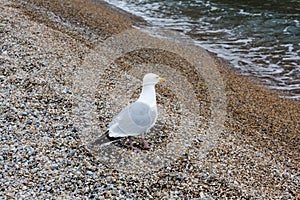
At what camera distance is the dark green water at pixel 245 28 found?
40.7ft

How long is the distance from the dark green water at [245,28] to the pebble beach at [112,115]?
1.51 meters

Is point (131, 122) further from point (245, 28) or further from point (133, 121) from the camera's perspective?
point (245, 28)

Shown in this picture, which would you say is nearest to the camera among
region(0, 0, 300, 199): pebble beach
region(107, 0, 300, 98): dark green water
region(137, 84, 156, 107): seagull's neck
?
region(0, 0, 300, 199): pebble beach

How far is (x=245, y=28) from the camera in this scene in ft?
53.9

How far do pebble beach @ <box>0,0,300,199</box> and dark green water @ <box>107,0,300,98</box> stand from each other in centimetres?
151

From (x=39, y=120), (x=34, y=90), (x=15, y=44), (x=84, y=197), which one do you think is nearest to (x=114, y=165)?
(x=84, y=197)

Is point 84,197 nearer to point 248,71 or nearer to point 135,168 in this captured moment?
point 135,168

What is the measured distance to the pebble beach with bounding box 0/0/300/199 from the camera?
192 inches

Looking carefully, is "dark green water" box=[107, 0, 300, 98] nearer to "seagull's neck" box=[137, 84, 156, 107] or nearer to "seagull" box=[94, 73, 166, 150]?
"seagull's neck" box=[137, 84, 156, 107]

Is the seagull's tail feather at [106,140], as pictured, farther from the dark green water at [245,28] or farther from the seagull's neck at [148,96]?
the dark green water at [245,28]

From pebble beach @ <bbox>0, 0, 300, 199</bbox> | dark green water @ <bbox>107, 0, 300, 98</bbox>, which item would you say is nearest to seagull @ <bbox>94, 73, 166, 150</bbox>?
pebble beach @ <bbox>0, 0, 300, 199</bbox>

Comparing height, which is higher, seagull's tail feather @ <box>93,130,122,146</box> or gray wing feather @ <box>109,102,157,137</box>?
gray wing feather @ <box>109,102,157,137</box>

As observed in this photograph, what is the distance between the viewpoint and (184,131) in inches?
252

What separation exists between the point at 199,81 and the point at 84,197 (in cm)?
603
